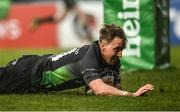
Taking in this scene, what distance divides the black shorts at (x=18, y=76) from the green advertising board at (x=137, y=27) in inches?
224

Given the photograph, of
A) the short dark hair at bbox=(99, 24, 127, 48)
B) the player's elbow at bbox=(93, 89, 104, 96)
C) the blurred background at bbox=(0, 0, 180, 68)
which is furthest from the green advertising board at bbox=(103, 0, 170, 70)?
the blurred background at bbox=(0, 0, 180, 68)

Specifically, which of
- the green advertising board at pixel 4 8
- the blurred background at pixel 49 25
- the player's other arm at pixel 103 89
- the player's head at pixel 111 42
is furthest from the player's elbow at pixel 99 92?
the green advertising board at pixel 4 8

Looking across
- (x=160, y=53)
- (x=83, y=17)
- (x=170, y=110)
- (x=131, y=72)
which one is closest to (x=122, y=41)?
(x=170, y=110)

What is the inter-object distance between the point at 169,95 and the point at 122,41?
1.28 meters

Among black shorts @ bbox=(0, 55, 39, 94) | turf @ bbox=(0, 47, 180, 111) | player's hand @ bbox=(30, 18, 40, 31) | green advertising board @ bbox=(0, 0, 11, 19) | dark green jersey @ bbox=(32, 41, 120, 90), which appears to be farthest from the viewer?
green advertising board @ bbox=(0, 0, 11, 19)

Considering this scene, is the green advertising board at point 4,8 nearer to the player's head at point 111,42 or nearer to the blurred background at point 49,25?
the blurred background at point 49,25

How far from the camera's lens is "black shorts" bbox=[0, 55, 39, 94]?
10.7m

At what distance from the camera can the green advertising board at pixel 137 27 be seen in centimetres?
1641

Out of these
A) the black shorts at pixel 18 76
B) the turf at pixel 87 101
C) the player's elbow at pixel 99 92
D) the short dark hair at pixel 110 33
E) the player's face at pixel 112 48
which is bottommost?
the turf at pixel 87 101

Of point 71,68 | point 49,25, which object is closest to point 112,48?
point 71,68

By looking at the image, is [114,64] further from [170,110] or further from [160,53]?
[160,53]

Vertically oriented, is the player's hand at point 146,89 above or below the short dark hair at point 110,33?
below

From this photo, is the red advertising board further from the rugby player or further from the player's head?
the player's head

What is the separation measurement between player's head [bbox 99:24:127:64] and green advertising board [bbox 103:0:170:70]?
6.11m
